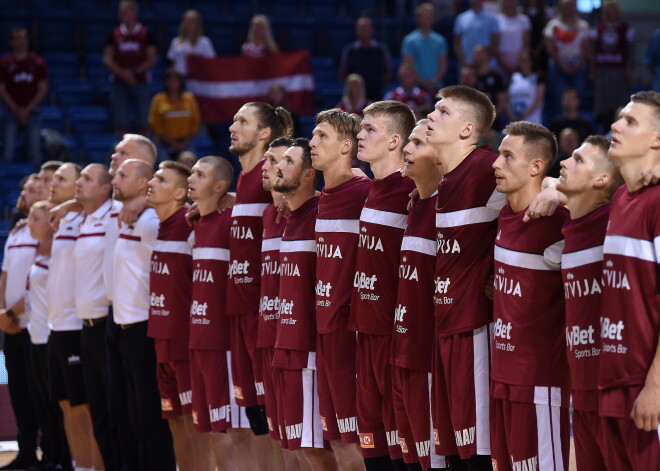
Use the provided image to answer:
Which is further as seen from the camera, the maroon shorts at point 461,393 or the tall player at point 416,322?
the tall player at point 416,322

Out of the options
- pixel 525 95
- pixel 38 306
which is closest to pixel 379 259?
pixel 38 306

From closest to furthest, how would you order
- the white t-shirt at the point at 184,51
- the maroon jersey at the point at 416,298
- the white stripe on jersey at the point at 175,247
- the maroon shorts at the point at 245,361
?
the maroon jersey at the point at 416,298
the maroon shorts at the point at 245,361
the white stripe on jersey at the point at 175,247
the white t-shirt at the point at 184,51

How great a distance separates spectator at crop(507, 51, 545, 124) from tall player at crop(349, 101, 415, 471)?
7.43m

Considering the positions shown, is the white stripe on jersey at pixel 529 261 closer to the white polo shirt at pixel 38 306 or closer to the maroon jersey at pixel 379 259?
the maroon jersey at pixel 379 259

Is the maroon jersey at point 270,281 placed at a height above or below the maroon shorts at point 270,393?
above

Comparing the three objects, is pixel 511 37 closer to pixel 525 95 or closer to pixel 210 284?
pixel 525 95

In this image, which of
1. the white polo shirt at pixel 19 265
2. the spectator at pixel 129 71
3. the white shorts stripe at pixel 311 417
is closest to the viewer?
the white shorts stripe at pixel 311 417

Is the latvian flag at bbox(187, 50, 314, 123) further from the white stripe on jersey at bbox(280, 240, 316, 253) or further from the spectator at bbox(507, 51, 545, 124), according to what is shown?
the white stripe on jersey at bbox(280, 240, 316, 253)

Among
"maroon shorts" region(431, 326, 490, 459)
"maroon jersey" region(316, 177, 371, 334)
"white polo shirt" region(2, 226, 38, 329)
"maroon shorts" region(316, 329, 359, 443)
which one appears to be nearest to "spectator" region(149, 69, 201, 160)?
"white polo shirt" region(2, 226, 38, 329)

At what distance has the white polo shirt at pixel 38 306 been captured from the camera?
9.38 m

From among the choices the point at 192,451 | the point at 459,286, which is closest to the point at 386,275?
the point at 459,286

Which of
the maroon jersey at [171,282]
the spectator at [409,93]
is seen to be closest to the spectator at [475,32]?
the spectator at [409,93]

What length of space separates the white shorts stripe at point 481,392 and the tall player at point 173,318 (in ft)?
8.94

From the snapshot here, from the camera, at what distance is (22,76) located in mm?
13039
